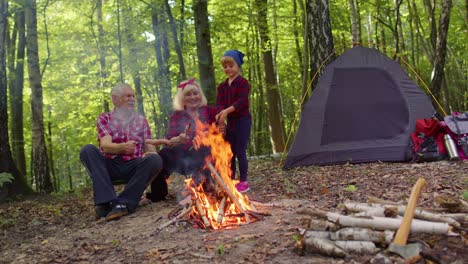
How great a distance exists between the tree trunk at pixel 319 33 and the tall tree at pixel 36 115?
576 cm

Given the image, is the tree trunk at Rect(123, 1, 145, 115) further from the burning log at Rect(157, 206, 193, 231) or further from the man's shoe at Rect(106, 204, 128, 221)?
the burning log at Rect(157, 206, 193, 231)

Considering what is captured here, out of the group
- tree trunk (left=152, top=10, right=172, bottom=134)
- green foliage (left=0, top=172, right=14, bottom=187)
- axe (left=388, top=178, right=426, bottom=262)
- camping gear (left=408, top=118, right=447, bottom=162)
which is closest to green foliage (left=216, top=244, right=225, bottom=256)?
axe (left=388, top=178, right=426, bottom=262)

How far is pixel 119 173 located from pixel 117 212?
48cm

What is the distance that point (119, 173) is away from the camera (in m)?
4.62

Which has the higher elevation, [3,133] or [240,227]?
[3,133]

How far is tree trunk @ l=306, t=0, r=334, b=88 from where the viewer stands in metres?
7.71

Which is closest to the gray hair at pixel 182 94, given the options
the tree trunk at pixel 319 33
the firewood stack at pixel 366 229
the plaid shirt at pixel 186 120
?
the plaid shirt at pixel 186 120

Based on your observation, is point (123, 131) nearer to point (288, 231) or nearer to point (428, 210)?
point (288, 231)

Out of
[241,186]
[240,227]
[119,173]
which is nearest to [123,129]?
[119,173]

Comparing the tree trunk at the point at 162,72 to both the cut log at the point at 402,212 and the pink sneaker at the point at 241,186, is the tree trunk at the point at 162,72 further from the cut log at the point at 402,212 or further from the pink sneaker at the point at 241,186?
the cut log at the point at 402,212

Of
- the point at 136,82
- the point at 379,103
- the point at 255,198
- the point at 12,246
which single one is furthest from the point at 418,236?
the point at 136,82

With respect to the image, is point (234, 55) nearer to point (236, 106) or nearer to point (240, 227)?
point (236, 106)

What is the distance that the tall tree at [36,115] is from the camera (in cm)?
845

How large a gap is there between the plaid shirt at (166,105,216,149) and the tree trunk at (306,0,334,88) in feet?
11.8
